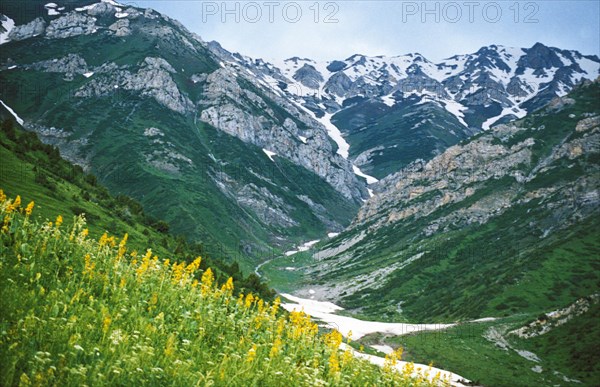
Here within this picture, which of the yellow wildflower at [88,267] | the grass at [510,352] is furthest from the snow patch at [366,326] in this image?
the yellow wildflower at [88,267]

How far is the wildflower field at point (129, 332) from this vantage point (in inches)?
293

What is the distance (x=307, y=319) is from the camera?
13.3 metres

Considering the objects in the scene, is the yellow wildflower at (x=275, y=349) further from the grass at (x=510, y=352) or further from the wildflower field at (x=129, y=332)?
the grass at (x=510, y=352)

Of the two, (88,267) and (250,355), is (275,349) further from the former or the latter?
(88,267)

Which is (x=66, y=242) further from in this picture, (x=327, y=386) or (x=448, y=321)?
(x=448, y=321)

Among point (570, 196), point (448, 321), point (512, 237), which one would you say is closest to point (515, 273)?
point (448, 321)

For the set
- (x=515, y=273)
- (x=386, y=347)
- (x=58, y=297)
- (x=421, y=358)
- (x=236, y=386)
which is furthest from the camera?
(x=515, y=273)

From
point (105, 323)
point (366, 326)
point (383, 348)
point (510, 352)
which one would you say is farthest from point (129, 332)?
point (366, 326)

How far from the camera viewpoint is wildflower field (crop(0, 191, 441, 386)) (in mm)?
7435

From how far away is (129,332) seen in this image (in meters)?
9.60

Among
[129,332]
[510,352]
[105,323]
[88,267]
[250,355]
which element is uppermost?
[510,352]

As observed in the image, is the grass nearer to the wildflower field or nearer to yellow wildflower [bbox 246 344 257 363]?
the wildflower field

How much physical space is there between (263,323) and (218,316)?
1780 mm

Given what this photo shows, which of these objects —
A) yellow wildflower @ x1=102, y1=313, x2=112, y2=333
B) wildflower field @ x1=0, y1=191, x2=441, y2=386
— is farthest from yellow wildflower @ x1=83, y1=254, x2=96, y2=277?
yellow wildflower @ x1=102, y1=313, x2=112, y2=333
